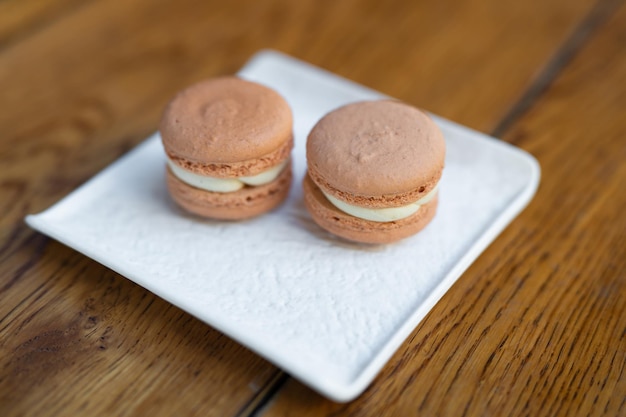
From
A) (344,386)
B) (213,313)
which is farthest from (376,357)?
(213,313)

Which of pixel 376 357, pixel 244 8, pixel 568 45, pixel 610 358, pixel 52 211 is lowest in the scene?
pixel 52 211

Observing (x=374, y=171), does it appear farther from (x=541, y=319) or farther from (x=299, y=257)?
(x=541, y=319)

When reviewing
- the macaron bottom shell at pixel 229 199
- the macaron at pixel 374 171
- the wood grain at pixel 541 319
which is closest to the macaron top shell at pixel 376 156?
the macaron at pixel 374 171

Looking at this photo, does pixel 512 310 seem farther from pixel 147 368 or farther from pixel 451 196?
pixel 147 368

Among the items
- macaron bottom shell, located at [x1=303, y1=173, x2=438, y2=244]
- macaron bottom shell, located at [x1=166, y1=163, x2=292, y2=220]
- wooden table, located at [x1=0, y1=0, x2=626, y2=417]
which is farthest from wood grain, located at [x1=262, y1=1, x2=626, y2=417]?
macaron bottom shell, located at [x1=166, y1=163, x2=292, y2=220]

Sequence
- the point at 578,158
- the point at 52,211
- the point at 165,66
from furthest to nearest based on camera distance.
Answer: the point at 165,66 → the point at 578,158 → the point at 52,211

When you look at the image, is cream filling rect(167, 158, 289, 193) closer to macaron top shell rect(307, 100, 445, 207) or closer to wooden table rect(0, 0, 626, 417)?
macaron top shell rect(307, 100, 445, 207)

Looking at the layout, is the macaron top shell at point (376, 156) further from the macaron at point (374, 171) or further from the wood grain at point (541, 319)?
the wood grain at point (541, 319)
